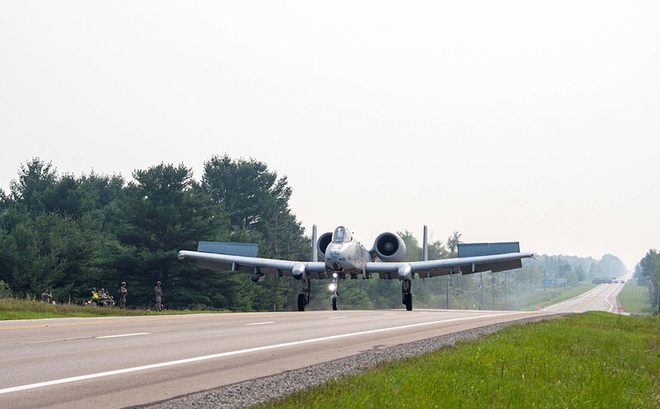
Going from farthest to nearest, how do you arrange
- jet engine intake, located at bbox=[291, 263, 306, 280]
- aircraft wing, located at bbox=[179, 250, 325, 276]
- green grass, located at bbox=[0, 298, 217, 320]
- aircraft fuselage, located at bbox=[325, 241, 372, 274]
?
aircraft wing, located at bbox=[179, 250, 325, 276] < jet engine intake, located at bbox=[291, 263, 306, 280] < aircraft fuselage, located at bbox=[325, 241, 372, 274] < green grass, located at bbox=[0, 298, 217, 320]

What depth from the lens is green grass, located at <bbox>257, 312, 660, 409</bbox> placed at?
785cm

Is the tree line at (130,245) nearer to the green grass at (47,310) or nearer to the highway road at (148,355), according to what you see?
the green grass at (47,310)

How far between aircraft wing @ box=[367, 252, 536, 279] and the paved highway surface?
60.8 feet

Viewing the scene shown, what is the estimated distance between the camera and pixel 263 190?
9962 centimetres

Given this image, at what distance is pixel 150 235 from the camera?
64812 millimetres

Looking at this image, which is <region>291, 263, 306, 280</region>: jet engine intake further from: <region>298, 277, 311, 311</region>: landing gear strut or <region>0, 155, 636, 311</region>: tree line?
<region>0, 155, 636, 311</region>: tree line

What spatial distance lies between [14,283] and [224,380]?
51.1 metres

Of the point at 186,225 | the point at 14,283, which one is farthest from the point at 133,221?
the point at 14,283

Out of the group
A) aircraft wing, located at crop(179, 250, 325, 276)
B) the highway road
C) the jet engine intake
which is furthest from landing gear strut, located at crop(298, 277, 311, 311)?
the highway road

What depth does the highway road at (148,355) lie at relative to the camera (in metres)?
8.07

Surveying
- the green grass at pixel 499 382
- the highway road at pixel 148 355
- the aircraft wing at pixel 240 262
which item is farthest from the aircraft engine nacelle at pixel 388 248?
the green grass at pixel 499 382

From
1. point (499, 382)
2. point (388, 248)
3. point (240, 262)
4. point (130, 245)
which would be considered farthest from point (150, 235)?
point (499, 382)

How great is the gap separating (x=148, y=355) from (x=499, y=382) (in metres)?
5.47

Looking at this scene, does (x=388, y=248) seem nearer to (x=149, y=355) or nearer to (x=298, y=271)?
(x=298, y=271)
